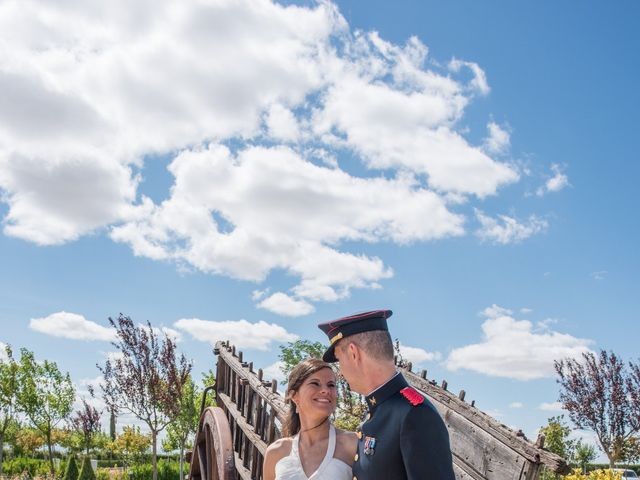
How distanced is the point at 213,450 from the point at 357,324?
3415 mm

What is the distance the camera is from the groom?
2223mm

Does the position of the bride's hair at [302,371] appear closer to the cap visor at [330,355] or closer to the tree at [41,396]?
the cap visor at [330,355]

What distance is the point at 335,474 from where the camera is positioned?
2834mm

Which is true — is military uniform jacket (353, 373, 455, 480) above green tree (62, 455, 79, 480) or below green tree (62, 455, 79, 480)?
above

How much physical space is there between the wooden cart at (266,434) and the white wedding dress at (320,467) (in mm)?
495

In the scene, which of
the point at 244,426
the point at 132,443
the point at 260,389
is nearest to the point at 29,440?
the point at 132,443

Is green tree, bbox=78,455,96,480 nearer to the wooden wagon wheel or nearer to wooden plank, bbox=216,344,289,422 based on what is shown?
the wooden wagon wheel

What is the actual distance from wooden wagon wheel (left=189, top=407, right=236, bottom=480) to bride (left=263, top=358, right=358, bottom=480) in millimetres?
1689

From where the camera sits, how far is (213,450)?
5.54 metres

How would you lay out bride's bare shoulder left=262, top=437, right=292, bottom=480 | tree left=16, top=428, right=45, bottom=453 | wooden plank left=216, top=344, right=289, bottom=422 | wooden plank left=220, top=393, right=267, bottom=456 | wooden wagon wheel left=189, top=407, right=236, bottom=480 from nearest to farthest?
bride's bare shoulder left=262, top=437, right=292, bottom=480
wooden plank left=216, top=344, right=289, bottom=422
wooden plank left=220, top=393, right=267, bottom=456
wooden wagon wheel left=189, top=407, right=236, bottom=480
tree left=16, top=428, right=45, bottom=453

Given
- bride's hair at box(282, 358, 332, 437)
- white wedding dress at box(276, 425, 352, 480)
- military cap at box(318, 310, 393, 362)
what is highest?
military cap at box(318, 310, 393, 362)

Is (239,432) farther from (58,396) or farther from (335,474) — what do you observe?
(58,396)

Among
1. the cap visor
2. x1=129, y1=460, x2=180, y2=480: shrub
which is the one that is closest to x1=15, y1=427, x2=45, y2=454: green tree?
x1=129, y1=460, x2=180, y2=480: shrub

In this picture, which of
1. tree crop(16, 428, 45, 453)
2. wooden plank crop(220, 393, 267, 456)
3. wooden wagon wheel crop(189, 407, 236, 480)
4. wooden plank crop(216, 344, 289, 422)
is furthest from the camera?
tree crop(16, 428, 45, 453)
